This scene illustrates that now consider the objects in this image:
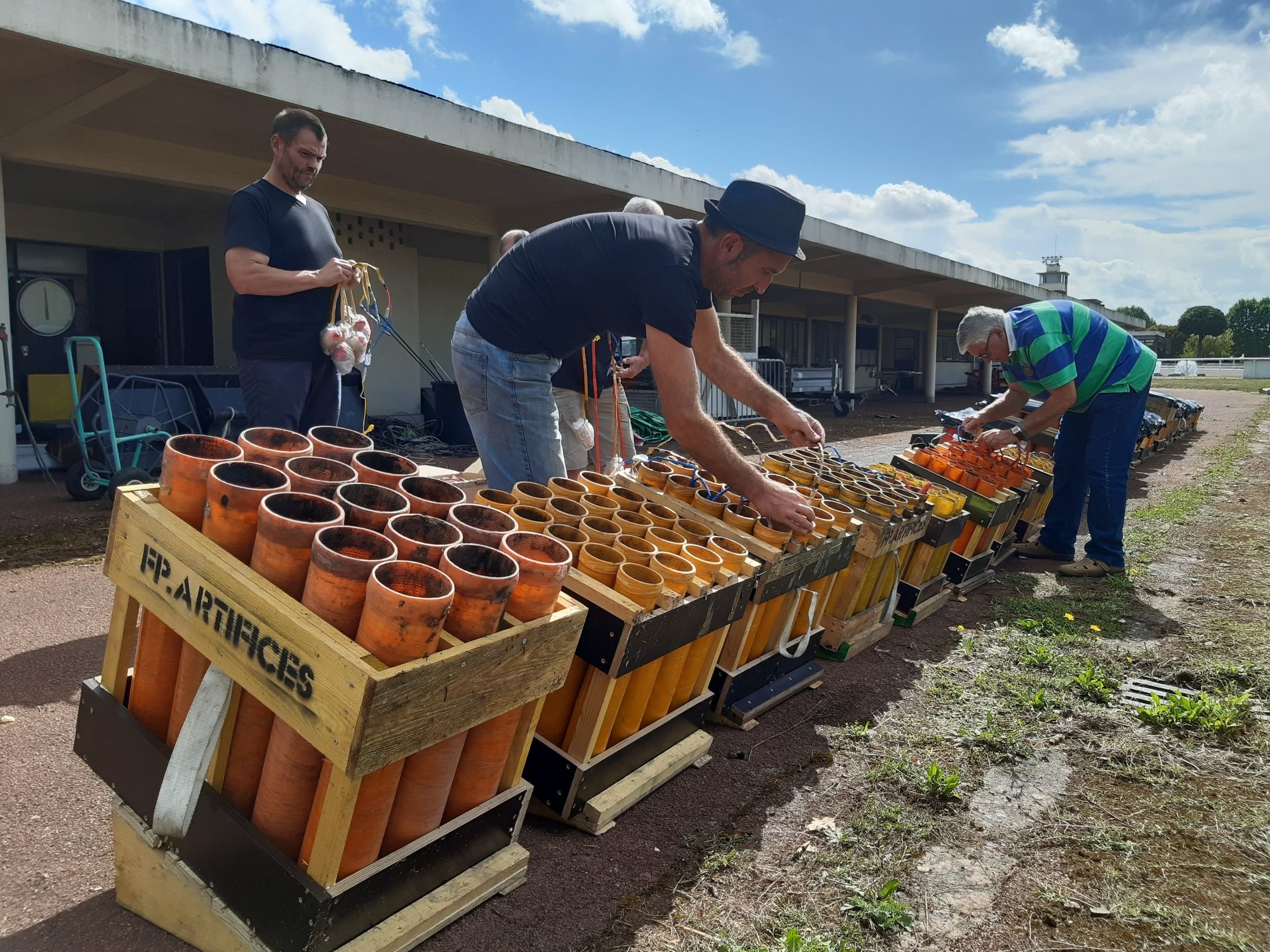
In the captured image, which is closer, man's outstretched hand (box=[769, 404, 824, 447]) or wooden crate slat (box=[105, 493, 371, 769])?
wooden crate slat (box=[105, 493, 371, 769])

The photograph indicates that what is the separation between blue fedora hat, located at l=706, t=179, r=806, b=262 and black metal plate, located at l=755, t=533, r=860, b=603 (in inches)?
45.8

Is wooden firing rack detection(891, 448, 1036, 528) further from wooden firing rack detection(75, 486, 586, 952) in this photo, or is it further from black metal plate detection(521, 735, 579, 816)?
wooden firing rack detection(75, 486, 586, 952)

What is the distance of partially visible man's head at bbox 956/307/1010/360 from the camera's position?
18.1ft

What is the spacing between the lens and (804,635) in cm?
343

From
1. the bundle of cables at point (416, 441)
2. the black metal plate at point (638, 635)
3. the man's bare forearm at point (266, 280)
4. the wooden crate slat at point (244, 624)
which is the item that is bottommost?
the bundle of cables at point (416, 441)

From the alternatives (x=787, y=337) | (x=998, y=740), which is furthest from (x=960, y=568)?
(x=787, y=337)

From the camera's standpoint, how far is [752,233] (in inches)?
113

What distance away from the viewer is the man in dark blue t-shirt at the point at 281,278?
340cm

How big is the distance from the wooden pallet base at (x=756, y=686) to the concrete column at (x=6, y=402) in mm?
7829

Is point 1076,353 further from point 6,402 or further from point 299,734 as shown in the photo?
point 6,402

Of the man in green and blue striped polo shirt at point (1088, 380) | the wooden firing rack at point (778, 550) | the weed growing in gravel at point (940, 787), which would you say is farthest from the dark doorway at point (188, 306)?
the weed growing in gravel at point (940, 787)

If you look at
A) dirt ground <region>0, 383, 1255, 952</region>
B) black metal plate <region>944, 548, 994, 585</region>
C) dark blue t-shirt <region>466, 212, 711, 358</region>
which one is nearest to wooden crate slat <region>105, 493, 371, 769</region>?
dirt ground <region>0, 383, 1255, 952</region>

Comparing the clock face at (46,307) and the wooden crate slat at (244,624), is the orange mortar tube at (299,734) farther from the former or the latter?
the clock face at (46,307)

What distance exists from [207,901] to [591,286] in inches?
83.4
